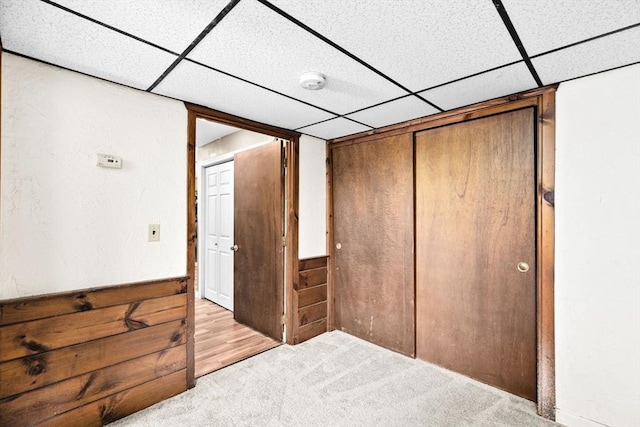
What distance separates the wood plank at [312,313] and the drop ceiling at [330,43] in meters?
2.09

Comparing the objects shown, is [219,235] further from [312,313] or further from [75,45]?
[75,45]

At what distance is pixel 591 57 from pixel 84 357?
11.0 ft


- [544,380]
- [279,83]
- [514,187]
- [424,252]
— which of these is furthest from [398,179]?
[544,380]

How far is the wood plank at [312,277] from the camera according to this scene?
305cm

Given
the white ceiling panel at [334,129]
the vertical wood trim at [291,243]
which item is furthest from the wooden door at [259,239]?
the white ceiling panel at [334,129]

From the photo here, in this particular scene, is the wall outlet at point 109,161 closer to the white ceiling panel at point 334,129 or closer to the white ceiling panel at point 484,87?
the white ceiling panel at point 334,129

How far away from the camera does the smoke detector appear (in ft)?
5.74

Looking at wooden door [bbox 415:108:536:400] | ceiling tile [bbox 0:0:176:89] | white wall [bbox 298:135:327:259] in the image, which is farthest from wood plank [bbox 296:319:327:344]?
ceiling tile [bbox 0:0:176:89]

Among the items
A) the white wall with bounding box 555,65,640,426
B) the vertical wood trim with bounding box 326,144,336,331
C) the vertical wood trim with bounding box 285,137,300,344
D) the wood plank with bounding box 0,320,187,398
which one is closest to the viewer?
the wood plank with bounding box 0,320,187,398

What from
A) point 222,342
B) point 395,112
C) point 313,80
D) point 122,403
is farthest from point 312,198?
point 122,403

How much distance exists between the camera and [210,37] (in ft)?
4.57

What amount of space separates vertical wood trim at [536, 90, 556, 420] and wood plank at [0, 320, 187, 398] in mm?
2495

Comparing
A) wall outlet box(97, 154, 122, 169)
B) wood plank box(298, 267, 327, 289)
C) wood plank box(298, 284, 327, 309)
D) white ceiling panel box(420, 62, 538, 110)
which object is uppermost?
white ceiling panel box(420, 62, 538, 110)

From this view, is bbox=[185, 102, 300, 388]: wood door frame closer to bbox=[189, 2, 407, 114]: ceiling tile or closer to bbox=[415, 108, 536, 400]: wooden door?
bbox=[189, 2, 407, 114]: ceiling tile
